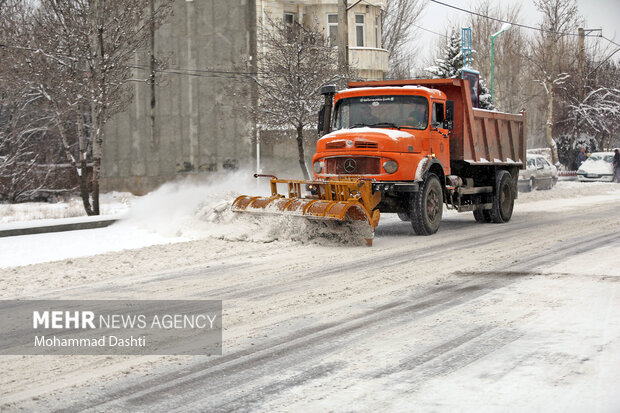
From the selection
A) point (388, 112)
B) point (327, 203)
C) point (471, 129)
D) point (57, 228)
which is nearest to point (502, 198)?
point (471, 129)

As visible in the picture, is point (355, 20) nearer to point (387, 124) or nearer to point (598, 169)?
point (598, 169)

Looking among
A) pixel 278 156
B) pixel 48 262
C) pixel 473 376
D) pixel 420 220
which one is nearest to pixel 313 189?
pixel 420 220

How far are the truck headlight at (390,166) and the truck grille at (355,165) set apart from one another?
106 mm

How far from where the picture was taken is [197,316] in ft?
23.0

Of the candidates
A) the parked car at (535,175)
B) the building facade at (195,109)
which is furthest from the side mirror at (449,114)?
the building facade at (195,109)

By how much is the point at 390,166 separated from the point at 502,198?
4813 millimetres

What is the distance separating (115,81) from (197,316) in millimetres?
13841

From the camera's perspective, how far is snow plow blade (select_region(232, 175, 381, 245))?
1204 cm

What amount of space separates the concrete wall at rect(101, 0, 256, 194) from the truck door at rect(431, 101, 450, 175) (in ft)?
62.8

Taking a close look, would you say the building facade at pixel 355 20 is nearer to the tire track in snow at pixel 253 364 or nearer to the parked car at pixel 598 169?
the parked car at pixel 598 169

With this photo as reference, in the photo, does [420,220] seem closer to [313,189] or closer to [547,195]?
[313,189]

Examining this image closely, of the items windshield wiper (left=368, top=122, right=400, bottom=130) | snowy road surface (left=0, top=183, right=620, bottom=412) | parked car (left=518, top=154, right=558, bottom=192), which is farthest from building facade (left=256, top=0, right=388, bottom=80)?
snowy road surface (left=0, top=183, right=620, bottom=412)

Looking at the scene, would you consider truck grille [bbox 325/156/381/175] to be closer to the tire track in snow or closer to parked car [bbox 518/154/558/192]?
the tire track in snow

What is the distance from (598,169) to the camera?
38.2 meters
